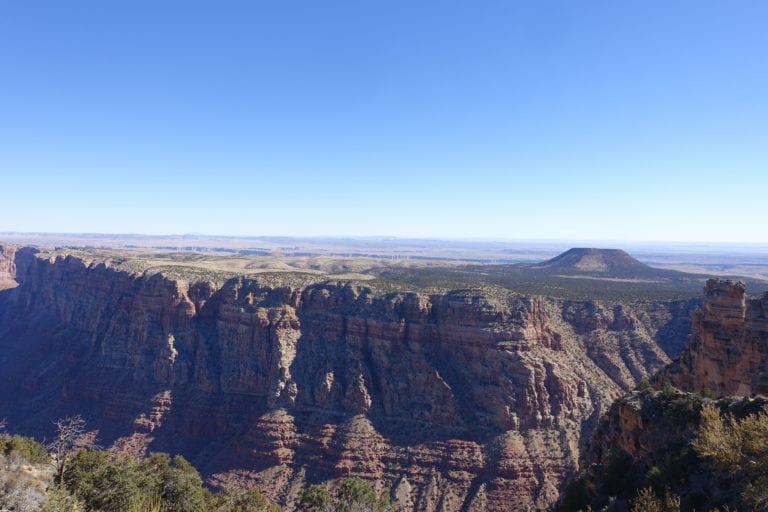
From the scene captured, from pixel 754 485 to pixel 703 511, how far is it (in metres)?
2.24

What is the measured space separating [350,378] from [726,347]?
43.6m

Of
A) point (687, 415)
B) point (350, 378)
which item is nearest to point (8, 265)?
point (350, 378)

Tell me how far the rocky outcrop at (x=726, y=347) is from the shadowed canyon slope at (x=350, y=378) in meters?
18.7

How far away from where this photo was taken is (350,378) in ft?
211

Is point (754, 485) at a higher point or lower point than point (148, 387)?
higher

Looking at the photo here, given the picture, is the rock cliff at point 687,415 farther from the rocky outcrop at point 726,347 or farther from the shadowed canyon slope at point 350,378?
the shadowed canyon slope at point 350,378

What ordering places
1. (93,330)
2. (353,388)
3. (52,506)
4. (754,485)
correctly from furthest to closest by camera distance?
(93,330) < (353,388) < (52,506) < (754,485)

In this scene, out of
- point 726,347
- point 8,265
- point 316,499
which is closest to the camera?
point 316,499

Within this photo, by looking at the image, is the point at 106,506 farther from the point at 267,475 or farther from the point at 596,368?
the point at 596,368

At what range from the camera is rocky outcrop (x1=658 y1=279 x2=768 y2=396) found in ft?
124

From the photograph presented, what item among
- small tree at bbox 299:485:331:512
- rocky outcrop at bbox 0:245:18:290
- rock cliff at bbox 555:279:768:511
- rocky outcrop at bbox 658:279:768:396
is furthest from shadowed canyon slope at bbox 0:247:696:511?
rocky outcrop at bbox 0:245:18:290

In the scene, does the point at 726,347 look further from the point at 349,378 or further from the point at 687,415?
the point at 349,378

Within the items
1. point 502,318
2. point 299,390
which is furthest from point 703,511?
point 299,390

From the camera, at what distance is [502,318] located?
66.3 meters
